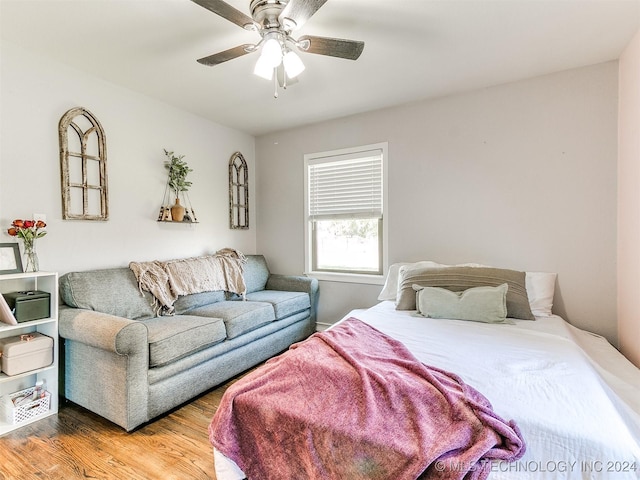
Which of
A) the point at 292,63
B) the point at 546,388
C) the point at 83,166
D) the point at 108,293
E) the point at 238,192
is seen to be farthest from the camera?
the point at 238,192

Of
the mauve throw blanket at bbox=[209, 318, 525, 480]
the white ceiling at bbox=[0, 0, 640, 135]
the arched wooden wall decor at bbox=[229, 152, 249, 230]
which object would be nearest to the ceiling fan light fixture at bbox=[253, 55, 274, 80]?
the white ceiling at bbox=[0, 0, 640, 135]

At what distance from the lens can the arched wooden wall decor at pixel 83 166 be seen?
7.92 ft

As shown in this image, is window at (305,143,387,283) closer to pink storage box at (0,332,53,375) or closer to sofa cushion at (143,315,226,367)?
sofa cushion at (143,315,226,367)

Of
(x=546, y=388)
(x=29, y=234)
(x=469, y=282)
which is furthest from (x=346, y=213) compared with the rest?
(x=29, y=234)

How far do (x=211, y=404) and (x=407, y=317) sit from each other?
1.58 metres

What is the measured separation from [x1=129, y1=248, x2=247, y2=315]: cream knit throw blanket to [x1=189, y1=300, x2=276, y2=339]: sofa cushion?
0.21 meters

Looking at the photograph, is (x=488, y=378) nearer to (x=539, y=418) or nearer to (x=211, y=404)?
(x=539, y=418)

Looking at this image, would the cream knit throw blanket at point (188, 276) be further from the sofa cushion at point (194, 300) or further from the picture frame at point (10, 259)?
the picture frame at point (10, 259)

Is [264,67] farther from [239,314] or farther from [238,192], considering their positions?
[238,192]

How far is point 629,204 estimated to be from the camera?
2.20 m

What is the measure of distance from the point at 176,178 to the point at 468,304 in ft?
9.55

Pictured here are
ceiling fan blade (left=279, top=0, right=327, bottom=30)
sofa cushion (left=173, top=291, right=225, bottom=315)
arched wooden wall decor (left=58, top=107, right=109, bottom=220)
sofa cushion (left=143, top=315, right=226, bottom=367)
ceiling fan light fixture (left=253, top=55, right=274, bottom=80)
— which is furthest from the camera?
sofa cushion (left=173, top=291, right=225, bottom=315)

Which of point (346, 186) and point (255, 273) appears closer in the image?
point (346, 186)

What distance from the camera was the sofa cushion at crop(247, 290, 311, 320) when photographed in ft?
10.3
